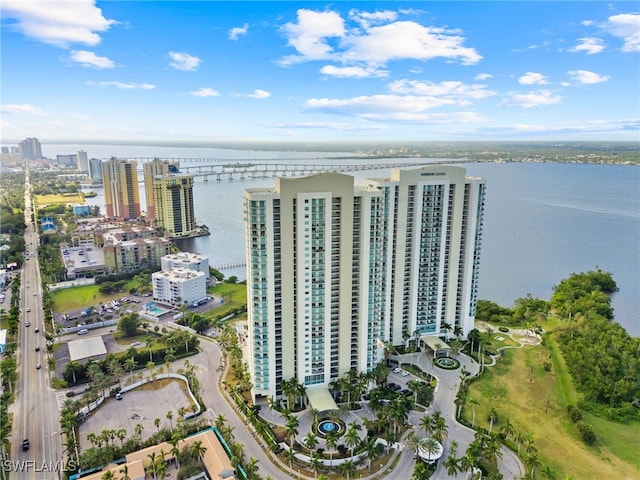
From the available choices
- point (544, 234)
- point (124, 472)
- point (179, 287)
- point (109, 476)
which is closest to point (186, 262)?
point (179, 287)

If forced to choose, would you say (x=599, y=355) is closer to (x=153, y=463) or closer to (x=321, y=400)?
(x=321, y=400)

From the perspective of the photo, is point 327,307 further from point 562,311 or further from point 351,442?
point 562,311

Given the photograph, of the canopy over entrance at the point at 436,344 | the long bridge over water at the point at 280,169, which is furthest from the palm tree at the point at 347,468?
the long bridge over water at the point at 280,169

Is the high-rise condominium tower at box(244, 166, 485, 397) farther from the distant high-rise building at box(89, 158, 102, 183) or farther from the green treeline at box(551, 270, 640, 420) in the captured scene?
the distant high-rise building at box(89, 158, 102, 183)

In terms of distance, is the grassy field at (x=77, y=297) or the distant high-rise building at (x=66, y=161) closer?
the grassy field at (x=77, y=297)

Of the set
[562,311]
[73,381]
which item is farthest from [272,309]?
[562,311]

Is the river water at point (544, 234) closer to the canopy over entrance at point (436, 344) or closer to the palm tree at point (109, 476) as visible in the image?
the canopy over entrance at point (436, 344)

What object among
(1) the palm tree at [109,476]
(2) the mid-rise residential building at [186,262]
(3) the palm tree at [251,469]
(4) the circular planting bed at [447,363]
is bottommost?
(4) the circular planting bed at [447,363]
